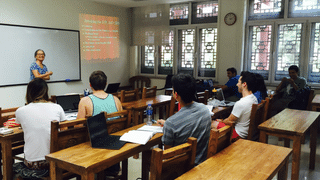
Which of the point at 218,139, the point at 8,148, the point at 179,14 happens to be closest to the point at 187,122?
the point at 218,139

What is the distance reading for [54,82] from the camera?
5637 mm

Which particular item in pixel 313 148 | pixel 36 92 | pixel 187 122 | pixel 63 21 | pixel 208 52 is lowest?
pixel 313 148

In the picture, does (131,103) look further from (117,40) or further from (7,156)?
(117,40)

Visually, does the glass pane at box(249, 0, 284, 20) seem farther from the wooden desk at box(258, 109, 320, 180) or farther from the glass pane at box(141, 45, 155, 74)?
the wooden desk at box(258, 109, 320, 180)

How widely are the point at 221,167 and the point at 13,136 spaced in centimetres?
170

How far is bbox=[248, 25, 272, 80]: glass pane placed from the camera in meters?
5.61

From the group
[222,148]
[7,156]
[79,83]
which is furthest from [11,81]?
[222,148]

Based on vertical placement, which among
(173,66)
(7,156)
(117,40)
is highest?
(117,40)

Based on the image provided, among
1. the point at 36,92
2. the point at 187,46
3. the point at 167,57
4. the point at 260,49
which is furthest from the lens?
the point at 167,57

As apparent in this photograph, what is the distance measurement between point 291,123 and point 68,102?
2.40 metres

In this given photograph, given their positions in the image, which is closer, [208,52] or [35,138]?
[35,138]

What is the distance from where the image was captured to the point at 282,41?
5.44m

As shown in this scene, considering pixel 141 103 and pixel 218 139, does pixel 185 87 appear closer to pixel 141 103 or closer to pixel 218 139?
pixel 218 139

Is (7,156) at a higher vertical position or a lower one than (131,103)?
lower
